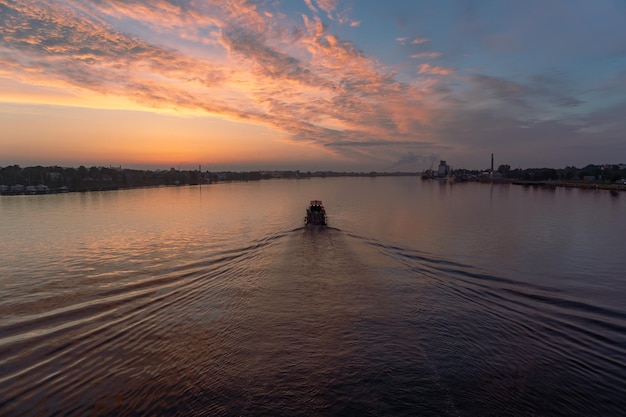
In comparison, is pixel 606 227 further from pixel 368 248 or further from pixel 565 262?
pixel 368 248

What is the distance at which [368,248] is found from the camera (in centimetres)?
3531

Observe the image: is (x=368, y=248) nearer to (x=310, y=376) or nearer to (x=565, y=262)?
(x=565, y=262)

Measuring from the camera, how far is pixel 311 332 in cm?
1530

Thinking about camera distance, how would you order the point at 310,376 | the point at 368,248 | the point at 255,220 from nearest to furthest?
the point at 310,376, the point at 368,248, the point at 255,220

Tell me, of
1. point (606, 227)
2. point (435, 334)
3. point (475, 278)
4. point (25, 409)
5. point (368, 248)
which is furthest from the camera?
point (606, 227)

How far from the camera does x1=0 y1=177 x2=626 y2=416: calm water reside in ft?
35.3

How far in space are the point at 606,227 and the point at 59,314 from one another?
67.6 metres

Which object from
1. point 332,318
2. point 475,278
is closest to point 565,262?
point 475,278

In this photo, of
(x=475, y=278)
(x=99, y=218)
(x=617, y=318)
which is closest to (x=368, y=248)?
(x=475, y=278)

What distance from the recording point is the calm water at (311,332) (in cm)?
→ 1077

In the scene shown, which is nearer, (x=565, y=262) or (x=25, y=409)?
(x=25, y=409)

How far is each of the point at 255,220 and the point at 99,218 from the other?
28.7 m

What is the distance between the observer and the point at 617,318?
17.3 m

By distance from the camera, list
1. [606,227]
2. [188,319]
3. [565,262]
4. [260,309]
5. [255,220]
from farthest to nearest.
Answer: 1. [255,220]
2. [606,227]
3. [565,262]
4. [260,309]
5. [188,319]
